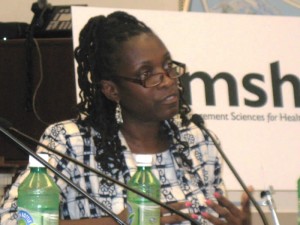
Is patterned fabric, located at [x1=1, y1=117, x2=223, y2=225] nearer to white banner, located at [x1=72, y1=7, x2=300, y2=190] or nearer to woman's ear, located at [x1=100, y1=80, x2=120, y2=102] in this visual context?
woman's ear, located at [x1=100, y1=80, x2=120, y2=102]

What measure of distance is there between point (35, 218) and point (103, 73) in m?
1.04

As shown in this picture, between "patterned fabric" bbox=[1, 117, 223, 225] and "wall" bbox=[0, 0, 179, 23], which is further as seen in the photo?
"wall" bbox=[0, 0, 179, 23]

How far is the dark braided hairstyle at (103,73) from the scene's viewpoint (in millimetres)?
2418

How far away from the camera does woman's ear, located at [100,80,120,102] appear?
2500 millimetres

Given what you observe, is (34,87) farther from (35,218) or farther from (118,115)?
(35,218)

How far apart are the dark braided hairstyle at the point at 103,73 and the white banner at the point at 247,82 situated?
2.17 feet

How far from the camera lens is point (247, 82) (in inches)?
133

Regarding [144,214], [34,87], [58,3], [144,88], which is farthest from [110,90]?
[58,3]

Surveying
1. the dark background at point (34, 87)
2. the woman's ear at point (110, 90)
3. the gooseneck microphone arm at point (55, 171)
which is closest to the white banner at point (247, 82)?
the dark background at point (34, 87)

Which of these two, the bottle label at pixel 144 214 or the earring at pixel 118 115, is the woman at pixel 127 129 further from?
the bottle label at pixel 144 214

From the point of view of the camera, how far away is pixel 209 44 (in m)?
3.38

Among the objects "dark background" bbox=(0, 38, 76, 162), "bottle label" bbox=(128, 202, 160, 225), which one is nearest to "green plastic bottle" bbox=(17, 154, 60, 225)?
"bottle label" bbox=(128, 202, 160, 225)

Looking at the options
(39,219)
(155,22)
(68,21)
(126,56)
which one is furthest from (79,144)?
(68,21)

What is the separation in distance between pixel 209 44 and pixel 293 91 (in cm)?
46
